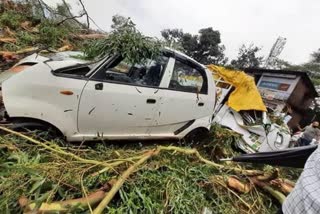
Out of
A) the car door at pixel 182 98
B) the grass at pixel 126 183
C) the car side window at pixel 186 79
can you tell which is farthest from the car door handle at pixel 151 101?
the grass at pixel 126 183

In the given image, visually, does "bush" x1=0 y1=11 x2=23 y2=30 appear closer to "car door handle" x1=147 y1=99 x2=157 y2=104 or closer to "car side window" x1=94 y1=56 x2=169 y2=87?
"car side window" x1=94 y1=56 x2=169 y2=87

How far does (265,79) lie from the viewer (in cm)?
1380

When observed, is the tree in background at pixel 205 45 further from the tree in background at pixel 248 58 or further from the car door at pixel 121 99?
the car door at pixel 121 99

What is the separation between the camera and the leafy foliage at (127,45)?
381 cm

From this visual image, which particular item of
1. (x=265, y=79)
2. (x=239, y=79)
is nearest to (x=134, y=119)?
(x=239, y=79)

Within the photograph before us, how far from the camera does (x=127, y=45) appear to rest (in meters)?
3.81

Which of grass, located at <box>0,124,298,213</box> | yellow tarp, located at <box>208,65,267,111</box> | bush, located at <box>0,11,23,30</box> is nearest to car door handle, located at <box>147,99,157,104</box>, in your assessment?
grass, located at <box>0,124,298,213</box>

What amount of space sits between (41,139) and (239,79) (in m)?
4.82

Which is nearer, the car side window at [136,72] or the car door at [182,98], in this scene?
the car side window at [136,72]

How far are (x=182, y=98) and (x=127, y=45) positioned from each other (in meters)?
1.20

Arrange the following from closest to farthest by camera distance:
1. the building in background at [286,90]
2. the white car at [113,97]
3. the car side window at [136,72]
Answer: the white car at [113,97]
the car side window at [136,72]
the building in background at [286,90]

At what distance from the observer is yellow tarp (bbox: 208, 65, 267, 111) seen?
6.45 m

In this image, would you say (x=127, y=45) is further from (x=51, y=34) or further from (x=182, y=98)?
(x=51, y=34)

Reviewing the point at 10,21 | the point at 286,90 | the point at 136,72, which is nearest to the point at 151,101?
the point at 136,72
